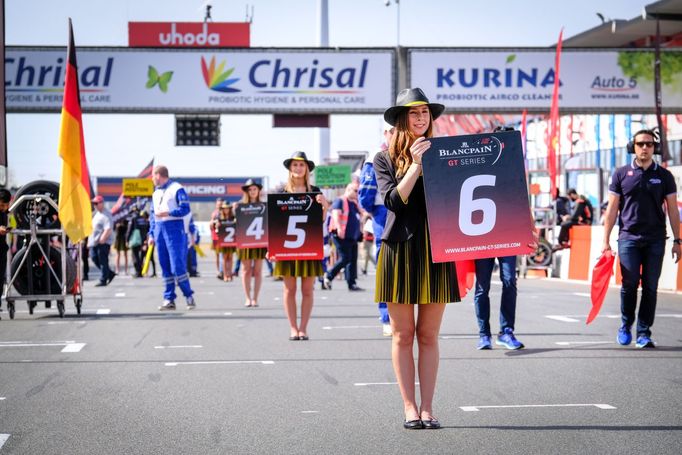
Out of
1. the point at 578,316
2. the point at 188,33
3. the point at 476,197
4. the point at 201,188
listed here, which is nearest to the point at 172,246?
the point at 578,316

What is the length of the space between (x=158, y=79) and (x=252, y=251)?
44.1 ft

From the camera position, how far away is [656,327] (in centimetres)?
1177

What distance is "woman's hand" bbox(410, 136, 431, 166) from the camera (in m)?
5.75

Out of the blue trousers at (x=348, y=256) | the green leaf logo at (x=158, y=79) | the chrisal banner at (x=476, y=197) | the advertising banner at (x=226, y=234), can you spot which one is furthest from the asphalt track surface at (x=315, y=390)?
the green leaf logo at (x=158, y=79)

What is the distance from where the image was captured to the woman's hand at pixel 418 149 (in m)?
5.75

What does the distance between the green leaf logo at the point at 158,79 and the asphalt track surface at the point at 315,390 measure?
51.1 ft

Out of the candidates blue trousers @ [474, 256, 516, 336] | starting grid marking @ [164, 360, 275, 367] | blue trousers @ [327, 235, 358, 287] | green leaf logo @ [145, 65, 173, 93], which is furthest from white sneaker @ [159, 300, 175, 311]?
green leaf logo @ [145, 65, 173, 93]

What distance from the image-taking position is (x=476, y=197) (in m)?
6.09

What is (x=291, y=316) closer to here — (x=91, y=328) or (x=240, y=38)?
(x=91, y=328)

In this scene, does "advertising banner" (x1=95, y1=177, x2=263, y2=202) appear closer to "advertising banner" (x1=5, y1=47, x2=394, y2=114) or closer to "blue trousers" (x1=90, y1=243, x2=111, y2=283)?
"advertising banner" (x1=5, y1=47, x2=394, y2=114)

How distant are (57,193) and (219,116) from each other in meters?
15.1

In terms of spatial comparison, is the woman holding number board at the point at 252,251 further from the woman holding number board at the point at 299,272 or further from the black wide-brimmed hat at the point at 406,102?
the black wide-brimmed hat at the point at 406,102

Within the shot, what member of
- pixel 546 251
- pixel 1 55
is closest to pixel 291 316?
pixel 1 55

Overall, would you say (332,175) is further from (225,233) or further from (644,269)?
(644,269)
